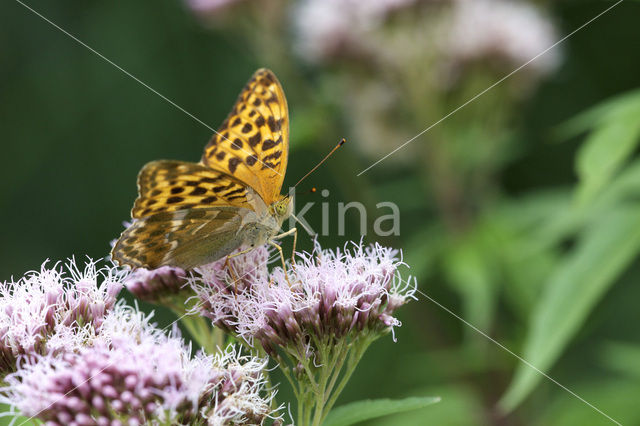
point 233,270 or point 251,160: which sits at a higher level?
point 251,160

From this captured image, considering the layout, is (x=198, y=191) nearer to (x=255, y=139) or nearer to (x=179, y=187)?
(x=179, y=187)

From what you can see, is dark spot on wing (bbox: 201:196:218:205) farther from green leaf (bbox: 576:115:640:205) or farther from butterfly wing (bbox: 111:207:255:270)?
green leaf (bbox: 576:115:640:205)

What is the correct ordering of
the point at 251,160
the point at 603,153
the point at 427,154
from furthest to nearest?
the point at 427,154 < the point at 251,160 < the point at 603,153

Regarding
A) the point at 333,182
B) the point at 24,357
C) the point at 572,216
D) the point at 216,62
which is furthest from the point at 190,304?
the point at 216,62

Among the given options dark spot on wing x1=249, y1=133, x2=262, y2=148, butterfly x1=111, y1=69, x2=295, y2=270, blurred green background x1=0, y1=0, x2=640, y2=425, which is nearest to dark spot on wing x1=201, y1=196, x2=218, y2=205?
butterfly x1=111, y1=69, x2=295, y2=270

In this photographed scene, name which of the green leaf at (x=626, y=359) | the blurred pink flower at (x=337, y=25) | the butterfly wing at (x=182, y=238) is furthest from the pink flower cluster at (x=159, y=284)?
the blurred pink flower at (x=337, y=25)

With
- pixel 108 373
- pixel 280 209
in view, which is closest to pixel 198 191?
pixel 280 209

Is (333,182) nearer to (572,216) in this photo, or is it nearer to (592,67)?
(592,67)
